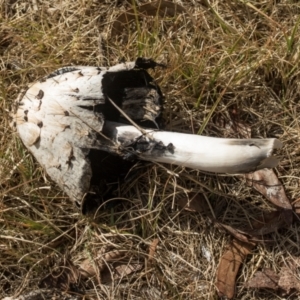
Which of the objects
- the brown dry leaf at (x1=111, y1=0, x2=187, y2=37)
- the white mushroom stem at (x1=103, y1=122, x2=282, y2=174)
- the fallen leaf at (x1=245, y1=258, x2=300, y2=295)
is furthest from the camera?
the brown dry leaf at (x1=111, y1=0, x2=187, y2=37)

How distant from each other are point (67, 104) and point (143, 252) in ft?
2.26

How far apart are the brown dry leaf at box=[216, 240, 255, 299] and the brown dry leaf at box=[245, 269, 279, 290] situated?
7cm

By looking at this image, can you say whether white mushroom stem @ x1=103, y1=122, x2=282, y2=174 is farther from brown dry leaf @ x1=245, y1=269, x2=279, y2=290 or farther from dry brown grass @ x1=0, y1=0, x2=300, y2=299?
brown dry leaf @ x1=245, y1=269, x2=279, y2=290

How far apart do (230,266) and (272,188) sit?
37 cm

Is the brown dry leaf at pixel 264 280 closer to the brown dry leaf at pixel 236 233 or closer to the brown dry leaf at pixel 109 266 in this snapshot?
the brown dry leaf at pixel 236 233

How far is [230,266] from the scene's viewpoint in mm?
2307

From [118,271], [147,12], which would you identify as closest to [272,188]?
[118,271]

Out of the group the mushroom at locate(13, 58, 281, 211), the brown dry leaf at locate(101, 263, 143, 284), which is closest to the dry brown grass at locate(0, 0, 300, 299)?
the brown dry leaf at locate(101, 263, 143, 284)

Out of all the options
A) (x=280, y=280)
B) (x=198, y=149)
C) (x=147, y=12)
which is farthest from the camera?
(x=147, y=12)

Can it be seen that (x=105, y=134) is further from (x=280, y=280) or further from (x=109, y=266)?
(x=280, y=280)

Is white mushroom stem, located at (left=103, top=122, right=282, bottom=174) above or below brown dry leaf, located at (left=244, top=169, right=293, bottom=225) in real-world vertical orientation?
above

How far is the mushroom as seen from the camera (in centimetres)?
205

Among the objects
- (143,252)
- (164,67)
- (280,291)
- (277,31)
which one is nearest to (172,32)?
(164,67)

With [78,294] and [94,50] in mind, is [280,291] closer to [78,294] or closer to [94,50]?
[78,294]
